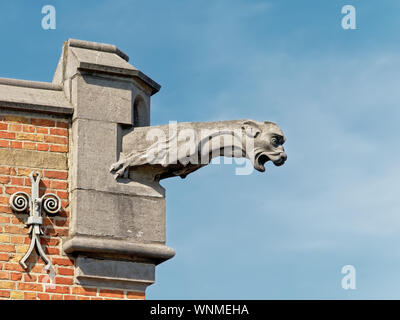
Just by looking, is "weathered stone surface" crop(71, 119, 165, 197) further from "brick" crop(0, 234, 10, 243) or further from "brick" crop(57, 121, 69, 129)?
"brick" crop(0, 234, 10, 243)

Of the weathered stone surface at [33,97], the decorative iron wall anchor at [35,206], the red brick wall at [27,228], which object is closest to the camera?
the red brick wall at [27,228]

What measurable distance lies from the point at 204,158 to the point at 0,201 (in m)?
1.67

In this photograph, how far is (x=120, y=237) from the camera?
11758 mm

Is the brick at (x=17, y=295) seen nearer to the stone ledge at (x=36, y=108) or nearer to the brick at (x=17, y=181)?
the brick at (x=17, y=181)

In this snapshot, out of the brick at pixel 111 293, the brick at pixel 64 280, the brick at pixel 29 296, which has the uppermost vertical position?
the brick at pixel 64 280

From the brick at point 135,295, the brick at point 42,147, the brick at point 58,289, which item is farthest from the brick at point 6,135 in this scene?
the brick at point 135,295

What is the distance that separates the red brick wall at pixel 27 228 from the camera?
11.4m

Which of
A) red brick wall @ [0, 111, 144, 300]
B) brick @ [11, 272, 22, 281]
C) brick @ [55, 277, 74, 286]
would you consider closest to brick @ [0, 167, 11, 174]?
red brick wall @ [0, 111, 144, 300]

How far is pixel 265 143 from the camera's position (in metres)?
12.0

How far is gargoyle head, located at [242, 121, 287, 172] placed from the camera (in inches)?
469

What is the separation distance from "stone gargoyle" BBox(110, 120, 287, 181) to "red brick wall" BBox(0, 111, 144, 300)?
0.52 metres

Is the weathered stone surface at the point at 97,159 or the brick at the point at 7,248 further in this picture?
the weathered stone surface at the point at 97,159
